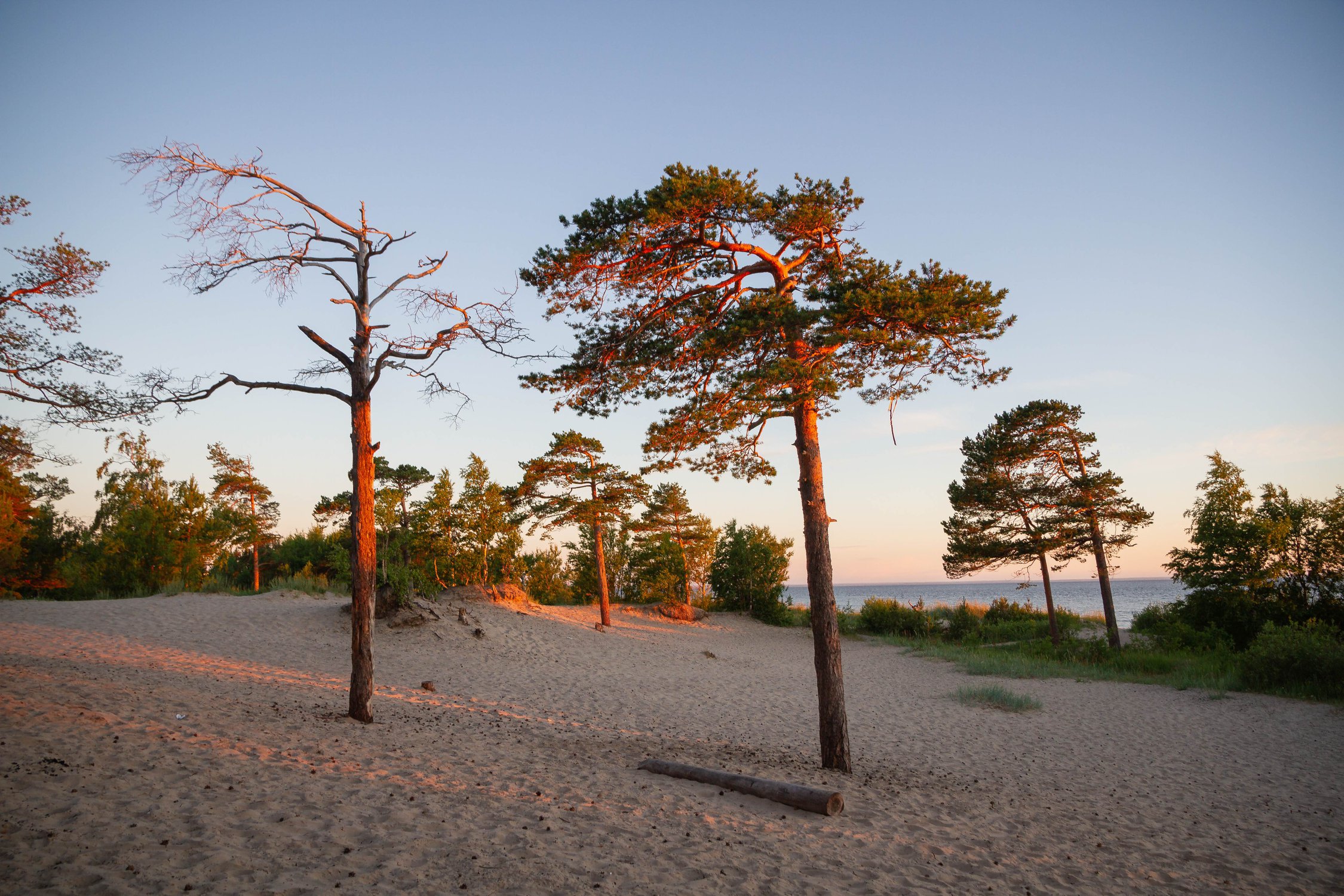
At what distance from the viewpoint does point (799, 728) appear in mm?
11922

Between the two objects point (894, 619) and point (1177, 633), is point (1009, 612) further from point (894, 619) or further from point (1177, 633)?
point (1177, 633)

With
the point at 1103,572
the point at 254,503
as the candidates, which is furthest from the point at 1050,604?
the point at 254,503

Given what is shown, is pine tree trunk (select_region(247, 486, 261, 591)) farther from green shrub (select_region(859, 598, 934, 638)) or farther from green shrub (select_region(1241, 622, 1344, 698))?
green shrub (select_region(1241, 622, 1344, 698))

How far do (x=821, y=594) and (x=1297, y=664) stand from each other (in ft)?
51.2

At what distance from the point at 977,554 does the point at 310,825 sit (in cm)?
2583

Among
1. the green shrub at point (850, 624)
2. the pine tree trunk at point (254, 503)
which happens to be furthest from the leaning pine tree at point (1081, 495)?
the pine tree trunk at point (254, 503)

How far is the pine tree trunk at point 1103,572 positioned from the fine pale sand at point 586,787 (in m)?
7.27

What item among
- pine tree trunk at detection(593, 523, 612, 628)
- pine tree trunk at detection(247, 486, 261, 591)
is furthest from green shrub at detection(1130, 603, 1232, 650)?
pine tree trunk at detection(247, 486, 261, 591)

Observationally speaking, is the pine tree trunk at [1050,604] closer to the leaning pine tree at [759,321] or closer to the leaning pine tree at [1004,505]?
the leaning pine tree at [1004,505]

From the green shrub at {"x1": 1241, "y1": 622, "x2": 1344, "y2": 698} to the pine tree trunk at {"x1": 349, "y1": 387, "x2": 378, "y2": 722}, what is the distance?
20.8 meters

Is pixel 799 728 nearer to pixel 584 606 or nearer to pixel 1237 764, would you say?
pixel 1237 764

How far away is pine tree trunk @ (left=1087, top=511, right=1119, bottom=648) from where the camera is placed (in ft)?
73.4

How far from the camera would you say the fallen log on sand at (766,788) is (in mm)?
6480

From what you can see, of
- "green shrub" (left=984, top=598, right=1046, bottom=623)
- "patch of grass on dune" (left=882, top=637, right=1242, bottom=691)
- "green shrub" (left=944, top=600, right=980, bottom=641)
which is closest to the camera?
"patch of grass on dune" (left=882, top=637, right=1242, bottom=691)
